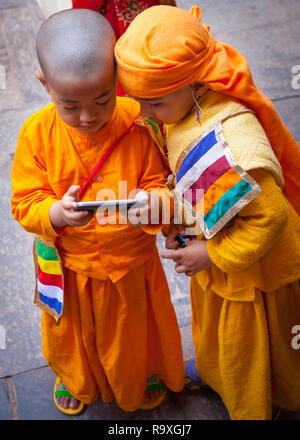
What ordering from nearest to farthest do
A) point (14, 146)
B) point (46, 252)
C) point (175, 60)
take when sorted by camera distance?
1. point (175, 60)
2. point (46, 252)
3. point (14, 146)

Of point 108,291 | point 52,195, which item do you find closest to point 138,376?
point 108,291

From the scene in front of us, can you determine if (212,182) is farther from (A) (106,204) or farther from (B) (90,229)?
(B) (90,229)

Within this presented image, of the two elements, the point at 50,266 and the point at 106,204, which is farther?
the point at 50,266

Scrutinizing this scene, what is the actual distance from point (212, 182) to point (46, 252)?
53cm

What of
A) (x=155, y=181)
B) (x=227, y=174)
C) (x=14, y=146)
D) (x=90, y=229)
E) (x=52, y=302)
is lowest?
(x=14, y=146)

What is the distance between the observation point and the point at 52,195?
1.26 m

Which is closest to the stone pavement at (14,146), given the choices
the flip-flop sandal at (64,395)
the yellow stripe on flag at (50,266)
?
the flip-flop sandal at (64,395)

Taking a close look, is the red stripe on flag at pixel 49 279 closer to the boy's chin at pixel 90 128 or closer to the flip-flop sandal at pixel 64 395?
the boy's chin at pixel 90 128

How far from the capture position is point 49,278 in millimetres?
1398

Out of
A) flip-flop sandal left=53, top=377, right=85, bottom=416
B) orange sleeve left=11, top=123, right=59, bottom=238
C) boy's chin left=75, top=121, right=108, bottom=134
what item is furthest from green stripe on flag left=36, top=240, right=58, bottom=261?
flip-flop sandal left=53, top=377, right=85, bottom=416

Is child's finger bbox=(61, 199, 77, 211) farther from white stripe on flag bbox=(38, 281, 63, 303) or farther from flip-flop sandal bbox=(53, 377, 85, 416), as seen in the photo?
flip-flop sandal bbox=(53, 377, 85, 416)

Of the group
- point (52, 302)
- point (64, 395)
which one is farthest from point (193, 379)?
point (52, 302)

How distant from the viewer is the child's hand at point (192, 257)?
4.13 ft
